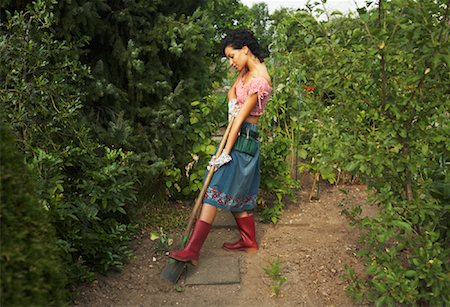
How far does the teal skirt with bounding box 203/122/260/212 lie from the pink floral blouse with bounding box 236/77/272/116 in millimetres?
149

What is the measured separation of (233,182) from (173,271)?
76cm

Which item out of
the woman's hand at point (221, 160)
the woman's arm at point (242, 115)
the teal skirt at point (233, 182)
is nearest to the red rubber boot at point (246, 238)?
the teal skirt at point (233, 182)

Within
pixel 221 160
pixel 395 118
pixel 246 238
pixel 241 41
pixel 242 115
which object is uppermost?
pixel 241 41

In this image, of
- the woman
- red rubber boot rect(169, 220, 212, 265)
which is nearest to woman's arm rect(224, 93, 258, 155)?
the woman

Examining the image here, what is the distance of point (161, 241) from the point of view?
3738 millimetres

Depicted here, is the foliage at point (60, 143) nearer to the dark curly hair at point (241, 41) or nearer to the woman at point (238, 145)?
the woman at point (238, 145)

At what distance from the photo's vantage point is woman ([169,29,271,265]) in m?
3.35

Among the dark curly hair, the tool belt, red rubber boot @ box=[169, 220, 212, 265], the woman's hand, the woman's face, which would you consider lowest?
red rubber boot @ box=[169, 220, 212, 265]

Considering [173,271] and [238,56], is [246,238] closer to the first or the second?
[173,271]

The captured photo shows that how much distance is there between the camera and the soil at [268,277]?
312 centimetres

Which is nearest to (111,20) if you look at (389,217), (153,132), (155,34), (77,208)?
(155,34)

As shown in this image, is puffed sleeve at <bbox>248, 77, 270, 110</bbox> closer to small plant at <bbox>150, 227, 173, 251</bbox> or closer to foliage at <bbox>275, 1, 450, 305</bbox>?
foliage at <bbox>275, 1, 450, 305</bbox>

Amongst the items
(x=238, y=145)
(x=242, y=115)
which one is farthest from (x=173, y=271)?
(x=242, y=115)

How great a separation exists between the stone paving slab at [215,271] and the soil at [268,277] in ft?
0.14
